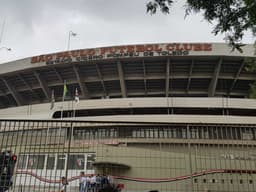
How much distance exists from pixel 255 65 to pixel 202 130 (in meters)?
3.06

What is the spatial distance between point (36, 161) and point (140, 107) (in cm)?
1785

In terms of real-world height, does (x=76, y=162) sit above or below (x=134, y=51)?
below

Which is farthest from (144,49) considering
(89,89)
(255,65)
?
(255,65)

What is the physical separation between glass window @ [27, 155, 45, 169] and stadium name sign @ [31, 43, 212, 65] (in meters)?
19.3

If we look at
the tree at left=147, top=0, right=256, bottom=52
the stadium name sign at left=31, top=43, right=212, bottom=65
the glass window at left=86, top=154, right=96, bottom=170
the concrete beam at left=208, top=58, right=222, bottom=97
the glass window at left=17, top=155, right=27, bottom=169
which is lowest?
the glass window at left=17, top=155, right=27, bottom=169

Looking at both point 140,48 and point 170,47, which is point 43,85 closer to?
point 140,48

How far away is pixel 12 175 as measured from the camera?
546 cm

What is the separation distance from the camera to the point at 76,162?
22.3ft

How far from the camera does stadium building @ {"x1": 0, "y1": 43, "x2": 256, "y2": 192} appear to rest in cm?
532

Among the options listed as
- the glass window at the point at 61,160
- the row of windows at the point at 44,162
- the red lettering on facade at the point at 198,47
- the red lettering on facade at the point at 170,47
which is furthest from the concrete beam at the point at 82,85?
the glass window at the point at 61,160

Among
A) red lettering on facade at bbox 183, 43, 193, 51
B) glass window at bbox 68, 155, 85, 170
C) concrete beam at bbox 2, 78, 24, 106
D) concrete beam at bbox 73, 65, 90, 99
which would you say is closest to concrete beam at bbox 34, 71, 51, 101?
concrete beam at bbox 2, 78, 24, 106

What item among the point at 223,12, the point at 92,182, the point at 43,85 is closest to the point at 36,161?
the point at 92,182

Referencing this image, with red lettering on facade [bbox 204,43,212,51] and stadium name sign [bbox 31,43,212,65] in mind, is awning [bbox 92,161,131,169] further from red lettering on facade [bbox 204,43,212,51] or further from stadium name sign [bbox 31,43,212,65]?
red lettering on facade [bbox 204,43,212,51]

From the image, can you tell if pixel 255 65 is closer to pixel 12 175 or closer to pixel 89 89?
pixel 12 175
